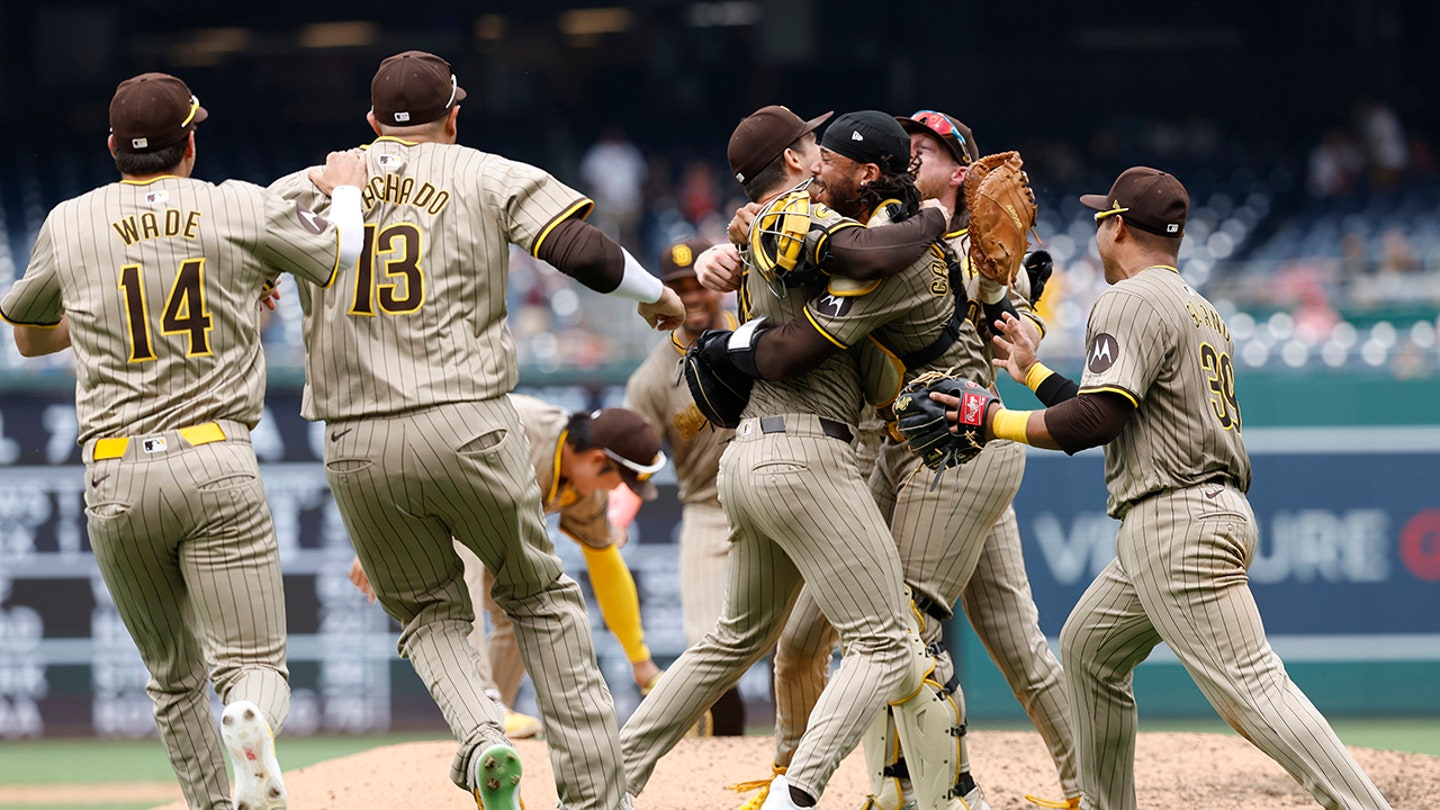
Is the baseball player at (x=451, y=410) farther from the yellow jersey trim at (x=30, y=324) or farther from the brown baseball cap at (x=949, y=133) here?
the brown baseball cap at (x=949, y=133)

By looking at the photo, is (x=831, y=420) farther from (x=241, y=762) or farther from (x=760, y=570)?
(x=241, y=762)

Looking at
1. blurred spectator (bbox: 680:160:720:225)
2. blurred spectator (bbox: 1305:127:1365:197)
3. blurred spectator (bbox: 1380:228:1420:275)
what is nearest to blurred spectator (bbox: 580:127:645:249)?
blurred spectator (bbox: 680:160:720:225)

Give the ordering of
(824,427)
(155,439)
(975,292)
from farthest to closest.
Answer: (975,292) → (824,427) → (155,439)

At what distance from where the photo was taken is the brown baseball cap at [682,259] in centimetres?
646

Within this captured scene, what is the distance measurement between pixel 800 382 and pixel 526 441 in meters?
0.76

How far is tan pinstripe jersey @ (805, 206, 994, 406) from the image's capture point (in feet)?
14.1

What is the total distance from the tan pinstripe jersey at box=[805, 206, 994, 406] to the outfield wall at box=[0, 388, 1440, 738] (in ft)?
12.9

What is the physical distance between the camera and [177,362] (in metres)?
A: 4.23

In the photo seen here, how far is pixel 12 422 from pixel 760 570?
212 inches

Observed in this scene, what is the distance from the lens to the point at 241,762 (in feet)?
13.0

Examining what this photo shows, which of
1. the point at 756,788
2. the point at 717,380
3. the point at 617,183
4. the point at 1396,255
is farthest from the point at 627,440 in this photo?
the point at 617,183

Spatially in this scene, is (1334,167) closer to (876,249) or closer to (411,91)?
(876,249)

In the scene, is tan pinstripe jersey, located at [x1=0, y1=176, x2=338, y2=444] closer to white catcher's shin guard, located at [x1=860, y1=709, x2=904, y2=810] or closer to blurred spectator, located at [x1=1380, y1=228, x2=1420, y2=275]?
white catcher's shin guard, located at [x1=860, y1=709, x2=904, y2=810]

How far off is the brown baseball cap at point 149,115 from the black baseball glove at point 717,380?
148 cm
